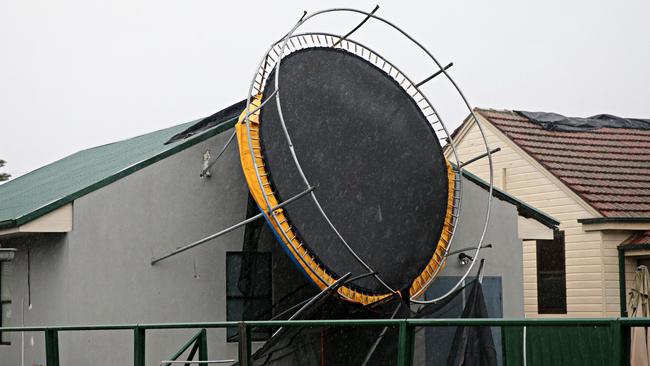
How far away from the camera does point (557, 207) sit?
23.0 metres

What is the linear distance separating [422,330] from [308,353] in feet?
10.0

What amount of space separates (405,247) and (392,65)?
→ 2.90 metres

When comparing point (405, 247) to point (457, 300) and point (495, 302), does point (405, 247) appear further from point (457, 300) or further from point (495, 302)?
point (495, 302)

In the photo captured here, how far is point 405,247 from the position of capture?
1432 cm

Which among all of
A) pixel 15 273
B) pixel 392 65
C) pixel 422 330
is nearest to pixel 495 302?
pixel 392 65

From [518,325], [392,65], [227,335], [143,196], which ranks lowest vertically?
[227,335]

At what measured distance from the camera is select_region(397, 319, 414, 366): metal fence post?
283 inches

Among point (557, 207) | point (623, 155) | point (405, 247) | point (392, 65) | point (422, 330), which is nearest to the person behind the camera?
point (422, 330)

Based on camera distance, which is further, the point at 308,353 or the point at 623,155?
the point at 623,155

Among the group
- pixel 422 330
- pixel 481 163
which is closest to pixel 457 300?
pixel 422 330

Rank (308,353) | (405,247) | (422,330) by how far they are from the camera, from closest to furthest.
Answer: (422,330)
(308,353)
(405,247)

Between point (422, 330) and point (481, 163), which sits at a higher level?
point (481, 163)

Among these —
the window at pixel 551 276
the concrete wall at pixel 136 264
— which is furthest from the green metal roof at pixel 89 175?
the window at pixel 551 276

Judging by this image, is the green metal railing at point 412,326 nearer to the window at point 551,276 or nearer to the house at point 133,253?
the house at point 133,253
